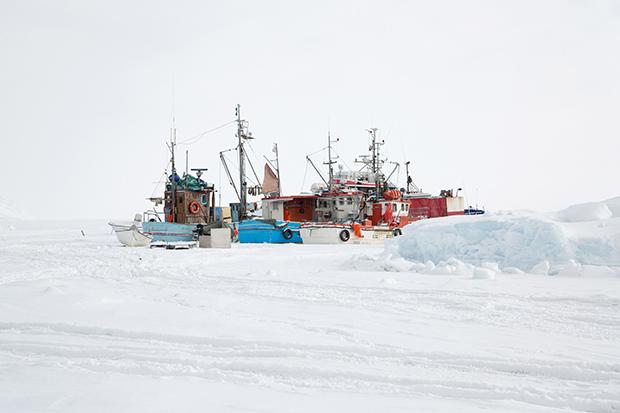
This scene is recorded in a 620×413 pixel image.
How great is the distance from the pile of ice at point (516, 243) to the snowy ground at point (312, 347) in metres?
1.90

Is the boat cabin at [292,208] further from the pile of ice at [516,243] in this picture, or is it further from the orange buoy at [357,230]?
the pile of ice at [516,243]

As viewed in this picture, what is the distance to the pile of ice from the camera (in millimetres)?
10758

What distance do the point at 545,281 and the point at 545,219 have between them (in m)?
3.21

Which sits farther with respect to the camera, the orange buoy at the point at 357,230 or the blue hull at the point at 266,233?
the blue hull at the point at 266,233

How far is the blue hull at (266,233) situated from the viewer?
28953 mm

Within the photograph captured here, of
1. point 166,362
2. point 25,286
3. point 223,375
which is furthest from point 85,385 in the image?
point 25,286

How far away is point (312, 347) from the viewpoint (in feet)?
15.8

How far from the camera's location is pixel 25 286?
29.1 feet

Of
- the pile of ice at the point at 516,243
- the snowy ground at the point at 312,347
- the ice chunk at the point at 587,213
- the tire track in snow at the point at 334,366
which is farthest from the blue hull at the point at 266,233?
the tire track in snow at the point at 334,366

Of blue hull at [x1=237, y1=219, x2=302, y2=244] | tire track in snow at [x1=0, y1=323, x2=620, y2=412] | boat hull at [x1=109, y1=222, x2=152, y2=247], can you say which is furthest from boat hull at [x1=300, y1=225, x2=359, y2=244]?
tire track in snow at [x1=0, y1=323, x2=620, y2=412]

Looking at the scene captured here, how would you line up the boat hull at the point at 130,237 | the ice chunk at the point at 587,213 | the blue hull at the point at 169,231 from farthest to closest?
the blue hull at the point at 169,231 → the boat hull at the point at 130,237 → the ice chunk at the point at 587,213

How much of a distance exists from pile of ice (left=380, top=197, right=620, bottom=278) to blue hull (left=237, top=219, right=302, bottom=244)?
14750 mm

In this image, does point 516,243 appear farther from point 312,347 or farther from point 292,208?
point 292,208

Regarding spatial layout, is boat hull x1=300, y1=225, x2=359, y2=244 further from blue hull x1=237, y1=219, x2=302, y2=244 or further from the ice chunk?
the ice chunk
